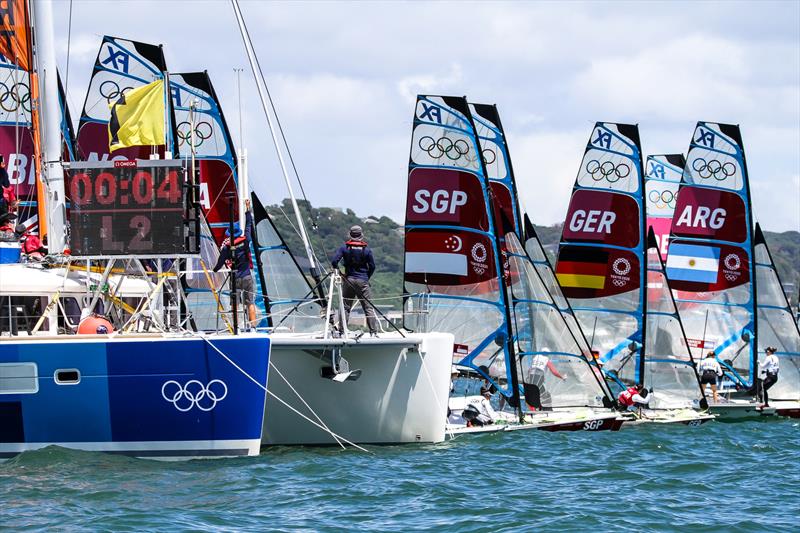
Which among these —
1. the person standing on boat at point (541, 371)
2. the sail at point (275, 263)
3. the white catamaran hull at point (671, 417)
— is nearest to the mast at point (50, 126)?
the person standing on boat at point (541, 371)

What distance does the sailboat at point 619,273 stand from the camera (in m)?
35.7

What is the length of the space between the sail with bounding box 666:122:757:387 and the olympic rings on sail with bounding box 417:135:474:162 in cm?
Result: 1154

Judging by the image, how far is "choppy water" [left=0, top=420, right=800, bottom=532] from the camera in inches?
664

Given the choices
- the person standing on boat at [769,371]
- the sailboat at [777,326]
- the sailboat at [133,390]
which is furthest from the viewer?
the sailboat at [777,326]

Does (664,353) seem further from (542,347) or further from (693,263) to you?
(693,263)

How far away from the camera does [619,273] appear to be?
37.3m

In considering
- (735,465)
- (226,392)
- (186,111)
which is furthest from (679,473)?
(186,111)

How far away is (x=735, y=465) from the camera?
23.3 m

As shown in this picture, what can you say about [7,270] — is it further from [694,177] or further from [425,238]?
[694,177]

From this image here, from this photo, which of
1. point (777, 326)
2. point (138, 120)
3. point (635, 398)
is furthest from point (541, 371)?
point (138, 120)

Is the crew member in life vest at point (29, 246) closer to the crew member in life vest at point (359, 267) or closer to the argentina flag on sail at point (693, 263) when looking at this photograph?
the crew member in life vest at point (359, 267)

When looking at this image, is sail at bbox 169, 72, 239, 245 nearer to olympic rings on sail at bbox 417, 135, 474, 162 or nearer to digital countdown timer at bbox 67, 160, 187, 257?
olympic rings on sail at bbox 417, 135, 474, 162

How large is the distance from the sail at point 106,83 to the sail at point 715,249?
1598 centimetres

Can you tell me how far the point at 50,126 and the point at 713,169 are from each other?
2278cm
